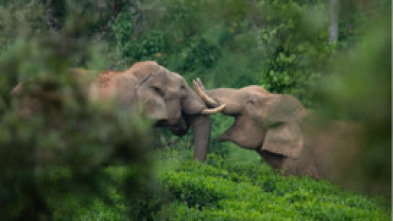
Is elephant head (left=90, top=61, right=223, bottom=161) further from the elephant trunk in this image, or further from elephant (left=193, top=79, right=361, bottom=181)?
elephant (left=193, top=79, right=361, bottom=181)

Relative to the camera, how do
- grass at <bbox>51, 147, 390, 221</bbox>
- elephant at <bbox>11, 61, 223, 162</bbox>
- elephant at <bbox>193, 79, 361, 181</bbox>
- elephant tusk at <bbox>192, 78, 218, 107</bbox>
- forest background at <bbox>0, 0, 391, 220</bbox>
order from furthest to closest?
elephant tusk at <bbox>192, 78, 218, 107</bbox> < elephant at <bbox>193, 79, 361, 181</bbox> < elephant at <bbox>11, 61, 223, 162</bbox> < grass at <bbox>51, 147, 390, 221</bbox> < forest background at <bbox>0, 0, 391, 220</bbox>

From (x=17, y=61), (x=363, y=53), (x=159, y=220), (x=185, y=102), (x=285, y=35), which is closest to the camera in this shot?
(x=363, y=53)

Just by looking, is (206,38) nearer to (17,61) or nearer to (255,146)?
(255,146)

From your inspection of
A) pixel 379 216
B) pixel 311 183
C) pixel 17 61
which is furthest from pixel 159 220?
pixel 311 183

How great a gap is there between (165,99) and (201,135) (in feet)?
2.60

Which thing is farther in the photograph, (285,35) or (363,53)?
(285,35)

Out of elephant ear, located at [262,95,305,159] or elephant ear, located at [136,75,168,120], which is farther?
elephant ear, located at [262,95,305,159]

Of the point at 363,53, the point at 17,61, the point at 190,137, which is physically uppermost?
the point at 363,53

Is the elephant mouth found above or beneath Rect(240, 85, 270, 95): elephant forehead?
beneath

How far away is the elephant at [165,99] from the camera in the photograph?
11492mm

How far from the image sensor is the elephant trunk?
39.9 feet

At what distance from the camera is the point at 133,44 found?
16.4m

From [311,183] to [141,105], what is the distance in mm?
2548

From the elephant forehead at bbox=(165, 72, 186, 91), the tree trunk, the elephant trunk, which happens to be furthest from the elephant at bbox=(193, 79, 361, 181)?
the tree trunk
